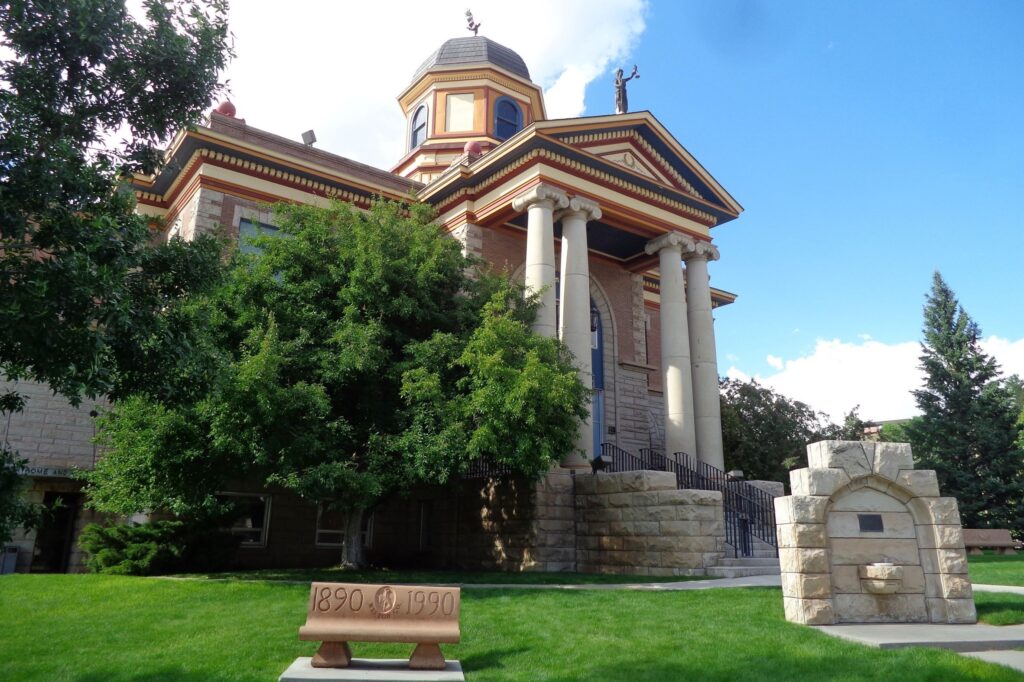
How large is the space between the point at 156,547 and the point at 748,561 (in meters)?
11.8

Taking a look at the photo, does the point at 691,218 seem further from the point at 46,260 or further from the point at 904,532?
the point at 46,260

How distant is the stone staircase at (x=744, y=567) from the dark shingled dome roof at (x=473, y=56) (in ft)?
73.0

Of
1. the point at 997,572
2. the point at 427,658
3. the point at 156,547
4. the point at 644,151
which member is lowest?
the point at 427,658

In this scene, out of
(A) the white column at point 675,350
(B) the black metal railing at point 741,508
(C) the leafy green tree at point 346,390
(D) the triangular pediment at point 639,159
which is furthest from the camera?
(D) the triangular pediment at point 639,159

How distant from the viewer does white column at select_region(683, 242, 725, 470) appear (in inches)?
832

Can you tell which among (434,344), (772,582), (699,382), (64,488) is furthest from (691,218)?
(64,488)

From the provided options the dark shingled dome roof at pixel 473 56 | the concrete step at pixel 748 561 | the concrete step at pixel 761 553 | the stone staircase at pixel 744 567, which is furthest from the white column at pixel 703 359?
the dark shingled dome roof at pixel 473 56

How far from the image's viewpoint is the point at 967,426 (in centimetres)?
2719

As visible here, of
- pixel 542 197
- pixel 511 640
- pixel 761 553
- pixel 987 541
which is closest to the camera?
pixel 511 640

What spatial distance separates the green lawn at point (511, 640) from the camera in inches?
280

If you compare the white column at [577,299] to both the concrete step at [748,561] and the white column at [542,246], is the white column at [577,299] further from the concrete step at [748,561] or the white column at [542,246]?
the concrete step at [748,561]

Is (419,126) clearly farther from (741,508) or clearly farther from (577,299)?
(741,508)

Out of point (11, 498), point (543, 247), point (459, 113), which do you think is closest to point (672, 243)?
point (543, 247)

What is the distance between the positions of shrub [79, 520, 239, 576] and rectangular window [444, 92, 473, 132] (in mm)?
19006
